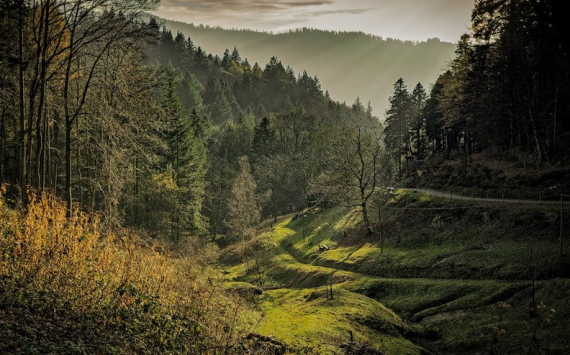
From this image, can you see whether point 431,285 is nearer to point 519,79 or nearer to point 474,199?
point 474,199

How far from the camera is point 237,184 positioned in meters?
56.2

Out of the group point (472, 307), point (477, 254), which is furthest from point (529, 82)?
point (472, 307)

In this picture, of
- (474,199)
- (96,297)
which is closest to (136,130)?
→ (96,297)

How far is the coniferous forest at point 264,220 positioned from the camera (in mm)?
9859

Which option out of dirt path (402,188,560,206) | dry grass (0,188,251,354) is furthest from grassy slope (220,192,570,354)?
dry grass (0,188,251,354)

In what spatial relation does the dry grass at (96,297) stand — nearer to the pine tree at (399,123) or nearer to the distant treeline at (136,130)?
the distant treeline at (136,130)

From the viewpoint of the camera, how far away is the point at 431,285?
27.1 m

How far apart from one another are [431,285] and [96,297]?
2326 cm

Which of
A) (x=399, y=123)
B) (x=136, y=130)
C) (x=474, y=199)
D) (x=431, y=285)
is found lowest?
(x=431, y=285)

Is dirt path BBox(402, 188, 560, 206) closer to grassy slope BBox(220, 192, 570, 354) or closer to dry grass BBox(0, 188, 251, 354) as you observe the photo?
grassy slope BBox(220, 192, 570, 354)

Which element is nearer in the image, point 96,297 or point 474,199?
point 96,297

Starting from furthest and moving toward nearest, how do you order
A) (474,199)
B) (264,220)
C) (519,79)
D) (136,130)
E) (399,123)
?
(399,123)
(264,220)
(519,79)
(474,199)
(136,130)

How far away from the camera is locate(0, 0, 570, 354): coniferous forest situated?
986 centimetres

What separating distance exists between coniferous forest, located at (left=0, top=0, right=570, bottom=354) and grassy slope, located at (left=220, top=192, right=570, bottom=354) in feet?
0.48
